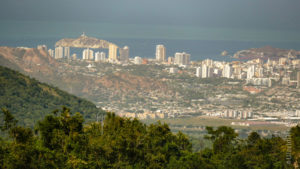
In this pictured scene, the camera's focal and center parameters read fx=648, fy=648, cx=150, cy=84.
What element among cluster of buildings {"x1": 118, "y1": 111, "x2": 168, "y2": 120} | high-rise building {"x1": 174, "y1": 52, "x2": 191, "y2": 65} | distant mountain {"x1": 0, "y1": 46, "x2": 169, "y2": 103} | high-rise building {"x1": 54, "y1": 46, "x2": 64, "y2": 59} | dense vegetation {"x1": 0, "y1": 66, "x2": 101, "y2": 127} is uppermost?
high-rise building {"x1": 54, "y1": 46, "x2": 64, "y2": 59}

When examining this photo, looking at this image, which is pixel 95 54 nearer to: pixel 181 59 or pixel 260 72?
pixel 181 59

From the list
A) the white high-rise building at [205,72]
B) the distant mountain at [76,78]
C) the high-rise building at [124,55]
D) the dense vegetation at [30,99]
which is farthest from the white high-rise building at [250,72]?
the dense vegetation at [30,99]

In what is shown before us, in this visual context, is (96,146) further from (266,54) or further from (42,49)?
(266,54)

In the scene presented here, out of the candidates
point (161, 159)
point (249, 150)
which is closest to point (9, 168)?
point (161, 159)

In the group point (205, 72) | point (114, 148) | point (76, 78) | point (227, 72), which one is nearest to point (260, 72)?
point (227, 72)

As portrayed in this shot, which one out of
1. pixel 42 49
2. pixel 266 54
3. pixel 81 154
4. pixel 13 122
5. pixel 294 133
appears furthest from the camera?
pixel 266 54

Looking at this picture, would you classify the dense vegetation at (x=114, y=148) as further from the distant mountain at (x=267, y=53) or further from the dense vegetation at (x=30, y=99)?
the distant mountain at (x=267, y=53)

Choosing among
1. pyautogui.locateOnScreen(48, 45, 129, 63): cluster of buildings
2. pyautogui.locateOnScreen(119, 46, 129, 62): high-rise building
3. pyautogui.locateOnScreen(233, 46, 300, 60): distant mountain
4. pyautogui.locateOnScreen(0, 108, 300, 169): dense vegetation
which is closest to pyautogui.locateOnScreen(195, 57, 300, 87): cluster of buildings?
pyautogui.locateOnScreen(233, 46, 300, 60): distant mountain

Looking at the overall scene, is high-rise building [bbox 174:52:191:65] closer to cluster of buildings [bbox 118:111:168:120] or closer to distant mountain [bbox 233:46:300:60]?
distant mountain [bbox 233:46:300:60]
